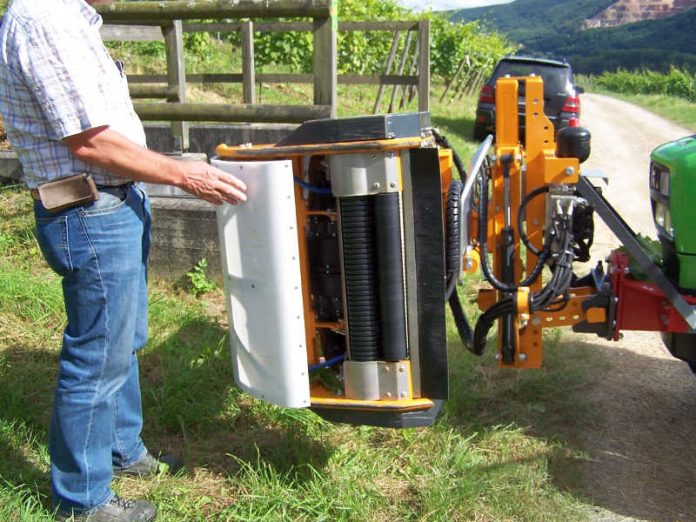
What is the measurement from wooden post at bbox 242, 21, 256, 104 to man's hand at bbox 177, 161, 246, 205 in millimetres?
5547

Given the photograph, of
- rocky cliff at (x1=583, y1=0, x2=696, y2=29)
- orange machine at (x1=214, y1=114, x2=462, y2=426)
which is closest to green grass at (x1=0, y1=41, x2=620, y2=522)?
orange machine at (x1=214, y1=114, x2=462, y2=426)

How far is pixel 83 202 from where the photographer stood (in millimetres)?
2607

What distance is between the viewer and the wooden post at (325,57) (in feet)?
16.0

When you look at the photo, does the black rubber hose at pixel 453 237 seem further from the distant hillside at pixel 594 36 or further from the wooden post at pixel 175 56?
the distant hillside at pixel 594 36

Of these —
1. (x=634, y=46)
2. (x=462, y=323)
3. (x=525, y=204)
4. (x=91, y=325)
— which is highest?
(x=634, y=46)

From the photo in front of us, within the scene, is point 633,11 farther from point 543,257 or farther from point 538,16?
point 543,257

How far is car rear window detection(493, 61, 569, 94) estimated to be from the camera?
13258 mm

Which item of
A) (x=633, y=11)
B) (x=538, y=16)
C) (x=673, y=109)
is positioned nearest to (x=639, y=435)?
(x=673, y=109)

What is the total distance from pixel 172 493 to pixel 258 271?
108 cm

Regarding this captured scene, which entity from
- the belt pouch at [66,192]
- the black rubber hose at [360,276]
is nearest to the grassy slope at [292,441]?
the black rubber hose at [360,276]

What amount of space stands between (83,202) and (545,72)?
40.2ft

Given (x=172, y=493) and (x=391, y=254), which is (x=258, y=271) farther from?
(x=172, y=493)

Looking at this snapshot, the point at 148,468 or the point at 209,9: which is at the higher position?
the point at 209,9

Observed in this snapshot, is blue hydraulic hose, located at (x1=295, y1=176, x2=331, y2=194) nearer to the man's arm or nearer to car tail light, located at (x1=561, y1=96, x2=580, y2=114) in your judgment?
the man's arm
